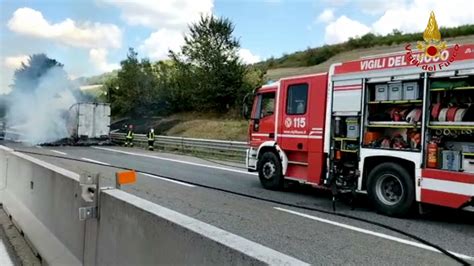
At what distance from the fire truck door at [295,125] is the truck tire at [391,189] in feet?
6.40

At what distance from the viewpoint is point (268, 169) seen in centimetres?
1133

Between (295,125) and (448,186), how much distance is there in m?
3.83

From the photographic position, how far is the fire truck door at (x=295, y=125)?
10.3 metres

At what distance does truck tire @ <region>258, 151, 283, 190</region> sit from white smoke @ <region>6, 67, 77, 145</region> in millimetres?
20489

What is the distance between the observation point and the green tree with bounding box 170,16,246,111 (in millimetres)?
33094

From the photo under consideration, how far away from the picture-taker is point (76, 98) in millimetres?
31469

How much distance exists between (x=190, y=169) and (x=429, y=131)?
9.53 meters

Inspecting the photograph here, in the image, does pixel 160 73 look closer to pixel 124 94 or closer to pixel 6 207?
pixel 124 94

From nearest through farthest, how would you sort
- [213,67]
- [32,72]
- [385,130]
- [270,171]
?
1. [385,130]
2. [270,171]
3. [213,67]
4. [32,72]

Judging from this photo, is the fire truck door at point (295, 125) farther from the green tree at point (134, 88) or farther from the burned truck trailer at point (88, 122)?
the green tree at point (134, 88)

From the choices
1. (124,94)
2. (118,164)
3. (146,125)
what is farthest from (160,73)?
(118,164)

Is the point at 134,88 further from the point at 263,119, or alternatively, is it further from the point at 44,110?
the point at 263,119

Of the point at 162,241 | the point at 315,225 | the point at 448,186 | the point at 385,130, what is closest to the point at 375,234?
the point at 315,225

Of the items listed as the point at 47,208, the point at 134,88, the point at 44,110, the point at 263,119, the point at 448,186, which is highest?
the point at 134,88
